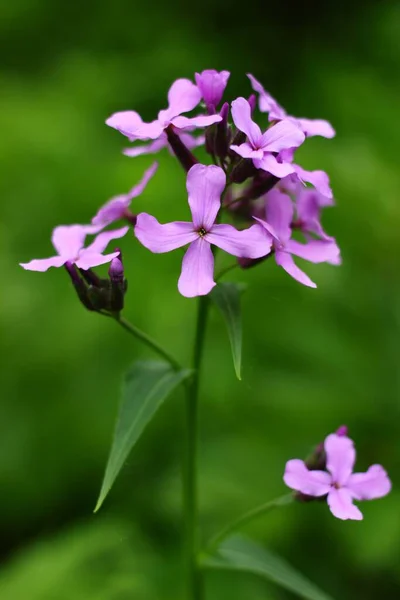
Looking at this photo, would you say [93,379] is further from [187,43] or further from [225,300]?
[187,43]

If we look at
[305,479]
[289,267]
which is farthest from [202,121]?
[305,479]

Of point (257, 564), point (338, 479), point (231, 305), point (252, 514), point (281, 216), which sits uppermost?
point (281, 216)

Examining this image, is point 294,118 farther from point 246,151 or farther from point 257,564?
point 257,564

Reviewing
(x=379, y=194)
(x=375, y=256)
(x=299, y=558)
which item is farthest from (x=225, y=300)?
(x=379, y=194)

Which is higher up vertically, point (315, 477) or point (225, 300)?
point (225, 300)

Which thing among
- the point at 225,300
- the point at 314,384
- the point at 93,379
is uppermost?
the point at 225,300

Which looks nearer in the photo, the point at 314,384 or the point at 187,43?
the point at 314,384
